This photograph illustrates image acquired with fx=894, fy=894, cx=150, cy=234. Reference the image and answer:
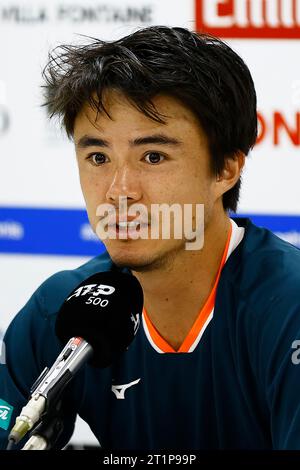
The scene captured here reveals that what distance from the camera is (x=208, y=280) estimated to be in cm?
148

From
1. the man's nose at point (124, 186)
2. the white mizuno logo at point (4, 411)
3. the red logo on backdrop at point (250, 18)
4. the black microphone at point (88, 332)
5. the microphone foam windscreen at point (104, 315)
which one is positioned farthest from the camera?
the red logo on backdrop at point (250, 18)

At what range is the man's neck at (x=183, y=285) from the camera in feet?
4.78

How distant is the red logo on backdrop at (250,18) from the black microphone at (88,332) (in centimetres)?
93

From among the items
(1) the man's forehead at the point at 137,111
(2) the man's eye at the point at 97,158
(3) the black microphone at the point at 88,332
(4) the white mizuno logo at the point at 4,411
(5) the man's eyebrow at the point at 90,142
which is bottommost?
(4) the white mizuno logo at the point at 4,411

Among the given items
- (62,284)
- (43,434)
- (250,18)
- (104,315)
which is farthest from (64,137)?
(43,434)

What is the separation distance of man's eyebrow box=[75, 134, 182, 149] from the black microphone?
0.20 meters

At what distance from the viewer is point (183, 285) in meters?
1.47

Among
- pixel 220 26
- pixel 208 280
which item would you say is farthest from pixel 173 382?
Result: pixel 220 26

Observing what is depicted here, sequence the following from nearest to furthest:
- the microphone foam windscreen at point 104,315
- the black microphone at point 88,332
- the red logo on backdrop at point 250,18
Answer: the black microphone at point 88,332
the microphone foam windscreen at point 104,315
the red logo on backdrop at point 250,18

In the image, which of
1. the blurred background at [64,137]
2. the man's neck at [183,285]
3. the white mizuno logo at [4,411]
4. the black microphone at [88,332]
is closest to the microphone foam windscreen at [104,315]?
the black microphone at [88,332]

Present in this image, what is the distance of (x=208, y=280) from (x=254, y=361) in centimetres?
19

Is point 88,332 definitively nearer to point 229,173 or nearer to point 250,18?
point 229,173

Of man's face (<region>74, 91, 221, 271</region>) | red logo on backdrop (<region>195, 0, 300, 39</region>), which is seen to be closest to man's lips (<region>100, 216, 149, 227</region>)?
man's face (<region>74, 91, 221, 271</region>)

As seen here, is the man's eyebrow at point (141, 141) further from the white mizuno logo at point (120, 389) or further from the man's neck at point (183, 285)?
the white mizuno logo at point (120, 389)
